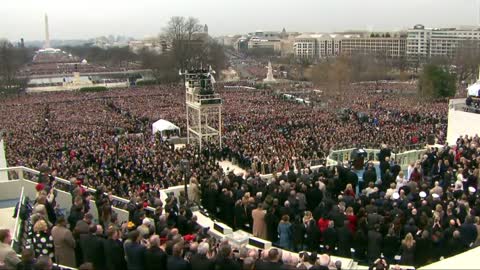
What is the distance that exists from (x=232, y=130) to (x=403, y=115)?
12.4 metres

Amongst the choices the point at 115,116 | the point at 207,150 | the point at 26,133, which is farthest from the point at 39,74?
the point at 207,150

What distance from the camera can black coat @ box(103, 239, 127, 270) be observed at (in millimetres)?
7988

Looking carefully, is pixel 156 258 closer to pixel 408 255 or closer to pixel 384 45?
pixel 408 255

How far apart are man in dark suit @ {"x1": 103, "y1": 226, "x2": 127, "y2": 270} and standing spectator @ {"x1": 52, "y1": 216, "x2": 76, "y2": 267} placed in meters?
0.59

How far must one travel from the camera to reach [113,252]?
799cm

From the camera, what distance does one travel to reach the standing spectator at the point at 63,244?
8.16 m

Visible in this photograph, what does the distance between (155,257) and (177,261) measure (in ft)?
1.19

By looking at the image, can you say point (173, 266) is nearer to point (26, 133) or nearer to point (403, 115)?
point (26, 133)

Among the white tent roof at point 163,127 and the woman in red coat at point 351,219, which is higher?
the woman in red coat at point 351,219

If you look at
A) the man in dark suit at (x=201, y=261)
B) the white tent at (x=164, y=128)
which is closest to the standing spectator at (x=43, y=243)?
the man in dark suit at (x=201, y=261)

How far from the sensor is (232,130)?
109 ft

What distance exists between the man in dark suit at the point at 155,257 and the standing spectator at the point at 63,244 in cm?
144

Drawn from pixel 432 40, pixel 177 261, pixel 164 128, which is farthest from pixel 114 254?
pixel 432 40

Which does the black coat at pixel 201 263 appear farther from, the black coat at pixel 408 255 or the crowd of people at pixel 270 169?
the black coat at pixel 408 255
